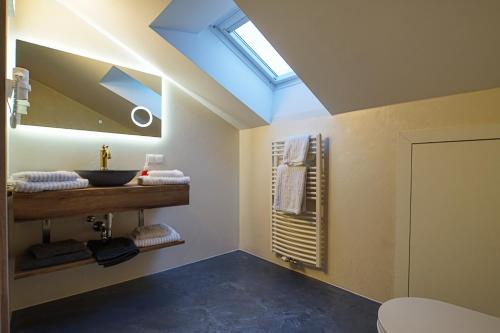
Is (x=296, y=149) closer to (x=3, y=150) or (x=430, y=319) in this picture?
(x=430, y=319)

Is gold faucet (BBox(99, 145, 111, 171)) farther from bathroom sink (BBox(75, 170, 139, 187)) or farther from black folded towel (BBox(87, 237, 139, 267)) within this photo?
black folded towel (BBox(87, 237, 139, 267))

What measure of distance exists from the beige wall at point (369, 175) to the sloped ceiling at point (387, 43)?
0.10m

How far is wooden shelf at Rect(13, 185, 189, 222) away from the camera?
1450 mm

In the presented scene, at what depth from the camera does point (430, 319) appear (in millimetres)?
1112

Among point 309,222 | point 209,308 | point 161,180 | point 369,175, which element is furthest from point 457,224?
point 161,180

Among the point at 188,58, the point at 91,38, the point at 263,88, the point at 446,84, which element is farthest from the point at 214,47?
the point at 446,84

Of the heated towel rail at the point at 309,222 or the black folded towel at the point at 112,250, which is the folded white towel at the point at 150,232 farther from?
the heated towel rail at the point at 309,222

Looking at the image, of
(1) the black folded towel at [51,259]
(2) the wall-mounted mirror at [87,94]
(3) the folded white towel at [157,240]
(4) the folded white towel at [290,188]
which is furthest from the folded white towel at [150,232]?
(4) the folded white towel at [290,188]

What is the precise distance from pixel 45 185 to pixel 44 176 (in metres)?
0.05

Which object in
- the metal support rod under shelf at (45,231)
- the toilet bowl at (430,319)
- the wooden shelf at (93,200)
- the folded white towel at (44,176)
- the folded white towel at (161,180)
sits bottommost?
the toilet bowl at (430,319)

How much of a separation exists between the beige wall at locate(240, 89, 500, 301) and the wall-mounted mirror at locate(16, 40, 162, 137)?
135 cm

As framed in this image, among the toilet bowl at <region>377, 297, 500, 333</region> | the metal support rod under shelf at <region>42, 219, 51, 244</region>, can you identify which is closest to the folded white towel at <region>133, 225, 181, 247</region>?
the metal support rod under shelf at <region>42, 219, 51, 244</region>

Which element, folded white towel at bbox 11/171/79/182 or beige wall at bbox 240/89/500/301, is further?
beige wall at bbox 240/89/500/301

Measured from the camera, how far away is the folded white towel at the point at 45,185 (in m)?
1.41
